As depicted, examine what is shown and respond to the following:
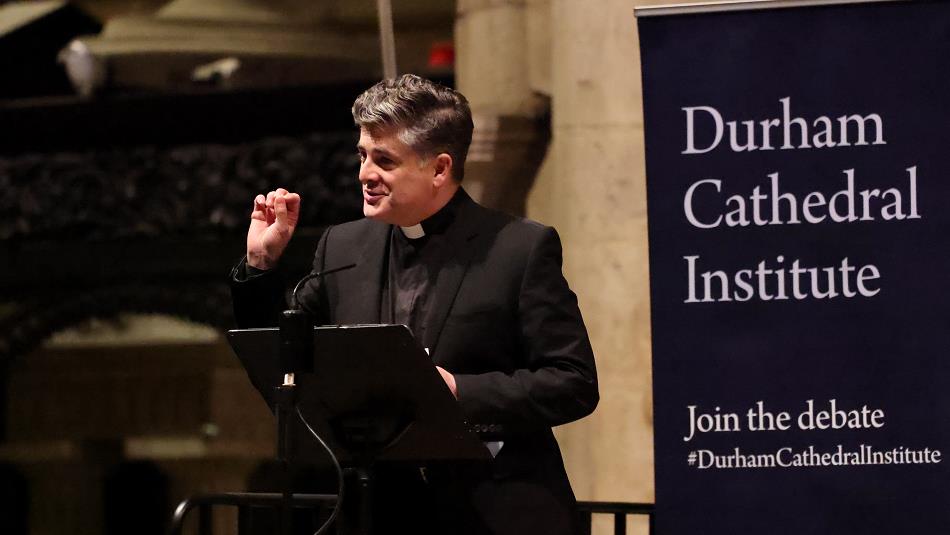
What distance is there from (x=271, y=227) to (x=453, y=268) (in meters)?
0.38

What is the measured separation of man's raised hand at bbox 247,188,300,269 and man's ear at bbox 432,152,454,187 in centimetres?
29

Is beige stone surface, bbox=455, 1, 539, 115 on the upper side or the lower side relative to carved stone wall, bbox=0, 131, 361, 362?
Answer: upper

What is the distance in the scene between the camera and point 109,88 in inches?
303

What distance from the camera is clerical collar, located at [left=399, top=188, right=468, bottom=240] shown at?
3262 millimetres

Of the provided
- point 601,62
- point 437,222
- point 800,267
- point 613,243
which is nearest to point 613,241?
point 613,243

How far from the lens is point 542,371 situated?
310 cm

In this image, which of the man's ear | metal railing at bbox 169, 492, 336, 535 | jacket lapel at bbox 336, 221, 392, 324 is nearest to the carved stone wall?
metal railing at bbox 169, 492, 336, 535

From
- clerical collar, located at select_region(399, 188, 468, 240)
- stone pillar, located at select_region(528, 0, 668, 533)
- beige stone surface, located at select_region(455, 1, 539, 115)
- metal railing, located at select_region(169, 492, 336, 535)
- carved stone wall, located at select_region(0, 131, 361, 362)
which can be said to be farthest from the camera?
carved stone wall, located at select_region(0, 131, 361, 362)

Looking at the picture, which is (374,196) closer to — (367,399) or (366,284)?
(366,284)

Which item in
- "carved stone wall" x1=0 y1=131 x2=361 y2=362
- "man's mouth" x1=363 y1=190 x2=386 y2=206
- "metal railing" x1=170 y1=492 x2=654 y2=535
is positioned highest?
"carved stone wall" x1=0 y1=131 x2=361 y2=362

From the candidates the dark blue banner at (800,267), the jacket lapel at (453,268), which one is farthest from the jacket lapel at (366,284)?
the dark blue banner at (800,267)

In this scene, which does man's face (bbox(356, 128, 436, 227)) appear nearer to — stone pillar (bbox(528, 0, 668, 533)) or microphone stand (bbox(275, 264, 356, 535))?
microphone stand (bbox(275, 264, 356, 535))

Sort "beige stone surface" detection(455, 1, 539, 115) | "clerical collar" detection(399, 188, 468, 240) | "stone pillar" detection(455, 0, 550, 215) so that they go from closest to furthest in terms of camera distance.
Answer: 1. "clerical collar" detection(399, 188, 468, 240)
2. "stone pillar" detection(455, 0, 550, 215)
3. "beige stone surface" detection(455, 1, 539, 115)

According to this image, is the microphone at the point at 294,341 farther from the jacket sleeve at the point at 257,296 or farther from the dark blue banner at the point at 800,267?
the dark blue banner at the point at 800,267
